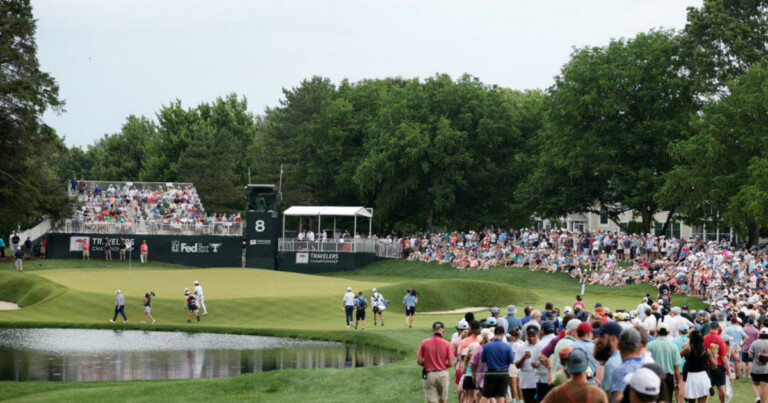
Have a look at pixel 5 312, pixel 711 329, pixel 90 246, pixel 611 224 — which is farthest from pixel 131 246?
pixel 611 224

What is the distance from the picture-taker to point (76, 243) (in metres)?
51.2

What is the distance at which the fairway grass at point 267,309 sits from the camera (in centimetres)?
1872

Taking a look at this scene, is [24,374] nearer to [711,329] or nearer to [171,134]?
[711,329]

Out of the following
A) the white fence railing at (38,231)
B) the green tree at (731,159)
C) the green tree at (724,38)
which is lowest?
the white fence railing at (38,231)

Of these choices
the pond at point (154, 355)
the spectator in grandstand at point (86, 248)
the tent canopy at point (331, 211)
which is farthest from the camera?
the tent canopy at point (331, 211)

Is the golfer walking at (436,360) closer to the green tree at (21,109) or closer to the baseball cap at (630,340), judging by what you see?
the baseball cap at (630,340)

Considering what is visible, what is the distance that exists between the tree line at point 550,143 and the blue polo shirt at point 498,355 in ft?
99.4

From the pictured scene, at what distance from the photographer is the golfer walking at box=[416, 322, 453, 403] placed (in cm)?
1281

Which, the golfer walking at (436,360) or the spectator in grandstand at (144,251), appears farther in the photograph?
the spectator in grandstand at (144,251)

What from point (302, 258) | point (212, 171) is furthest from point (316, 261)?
point (212, 171)

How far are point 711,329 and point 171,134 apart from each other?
246 feet

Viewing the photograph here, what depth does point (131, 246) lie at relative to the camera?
5131 centimetres

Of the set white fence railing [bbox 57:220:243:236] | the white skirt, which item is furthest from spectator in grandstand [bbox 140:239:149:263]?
the white skirt

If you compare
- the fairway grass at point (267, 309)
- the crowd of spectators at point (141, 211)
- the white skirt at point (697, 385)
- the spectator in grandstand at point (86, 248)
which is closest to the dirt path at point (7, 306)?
the fairway grass at point (267, 309)
